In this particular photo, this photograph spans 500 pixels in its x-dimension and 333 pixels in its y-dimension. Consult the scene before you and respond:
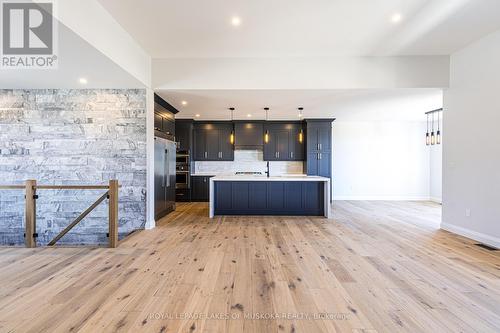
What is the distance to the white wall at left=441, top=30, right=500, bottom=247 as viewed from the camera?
3.68 m

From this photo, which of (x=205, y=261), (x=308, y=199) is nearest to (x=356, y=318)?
(x=205, y=261)

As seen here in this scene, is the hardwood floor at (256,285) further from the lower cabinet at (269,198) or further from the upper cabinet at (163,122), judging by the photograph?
the upper cabinet at (163,122)

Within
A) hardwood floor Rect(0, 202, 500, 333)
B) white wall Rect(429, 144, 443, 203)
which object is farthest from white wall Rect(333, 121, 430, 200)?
hardwood floor Rect(0, 202, 500, 333)

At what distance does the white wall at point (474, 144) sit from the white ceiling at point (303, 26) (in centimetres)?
39

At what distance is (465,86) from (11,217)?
8.66 metres

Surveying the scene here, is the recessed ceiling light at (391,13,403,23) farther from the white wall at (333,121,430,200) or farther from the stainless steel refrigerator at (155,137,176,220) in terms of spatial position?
the white wall at (333,121,430,200)

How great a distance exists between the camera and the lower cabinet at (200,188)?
7.83 meters

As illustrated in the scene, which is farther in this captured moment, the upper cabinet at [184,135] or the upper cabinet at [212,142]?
the upper cabinet at [212,142]

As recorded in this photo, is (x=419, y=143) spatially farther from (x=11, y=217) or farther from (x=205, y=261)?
(x=11, y=217)

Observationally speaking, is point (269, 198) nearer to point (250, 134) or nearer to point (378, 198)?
point (250, 134)

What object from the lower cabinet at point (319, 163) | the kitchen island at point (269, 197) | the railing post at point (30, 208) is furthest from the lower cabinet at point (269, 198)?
the railing post at point (30, 208)

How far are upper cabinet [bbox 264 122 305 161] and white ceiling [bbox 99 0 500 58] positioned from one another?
12.0ft

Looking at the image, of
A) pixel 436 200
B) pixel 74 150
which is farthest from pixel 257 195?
pixel 436 200

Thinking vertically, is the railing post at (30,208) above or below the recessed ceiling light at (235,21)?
below
